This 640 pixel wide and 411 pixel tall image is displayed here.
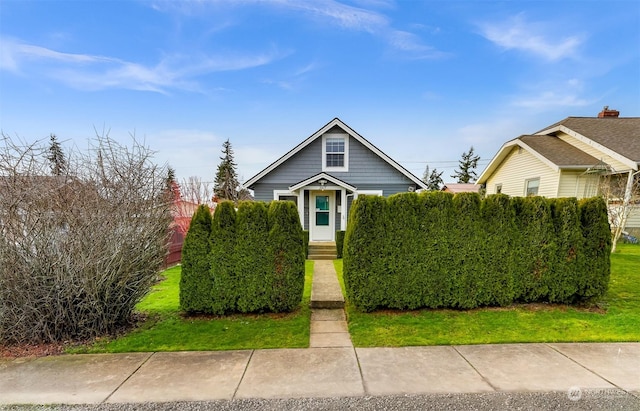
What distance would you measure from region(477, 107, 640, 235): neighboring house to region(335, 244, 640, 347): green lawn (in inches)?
298

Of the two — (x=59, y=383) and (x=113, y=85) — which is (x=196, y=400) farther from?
(x=113, y=85)

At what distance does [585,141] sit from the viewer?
1116cm

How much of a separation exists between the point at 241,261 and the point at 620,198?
46.4 ft

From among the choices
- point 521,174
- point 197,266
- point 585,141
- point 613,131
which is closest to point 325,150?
point 197,266

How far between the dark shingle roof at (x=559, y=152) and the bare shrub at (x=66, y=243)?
14613 mm

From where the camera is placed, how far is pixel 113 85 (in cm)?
894

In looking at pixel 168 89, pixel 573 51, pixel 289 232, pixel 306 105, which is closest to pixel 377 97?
pixel 306 105

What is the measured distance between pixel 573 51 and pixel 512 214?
962 centimetres

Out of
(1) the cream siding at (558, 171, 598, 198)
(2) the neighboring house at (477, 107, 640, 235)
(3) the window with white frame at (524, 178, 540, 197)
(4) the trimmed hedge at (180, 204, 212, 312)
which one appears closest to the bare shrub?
(4) the trimmed hedge at (180, 204, 212, 312)

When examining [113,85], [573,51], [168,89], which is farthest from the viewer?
[168,89]

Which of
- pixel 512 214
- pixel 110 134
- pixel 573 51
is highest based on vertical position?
pixel 573 51

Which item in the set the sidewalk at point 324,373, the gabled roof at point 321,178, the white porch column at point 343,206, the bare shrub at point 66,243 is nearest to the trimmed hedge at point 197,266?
the bare shrub at point 66,243

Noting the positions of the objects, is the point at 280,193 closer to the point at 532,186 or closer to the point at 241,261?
the point at 241,261

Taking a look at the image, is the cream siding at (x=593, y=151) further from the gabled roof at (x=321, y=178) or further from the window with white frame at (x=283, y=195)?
the window with white frame at (x=283, y=195)
